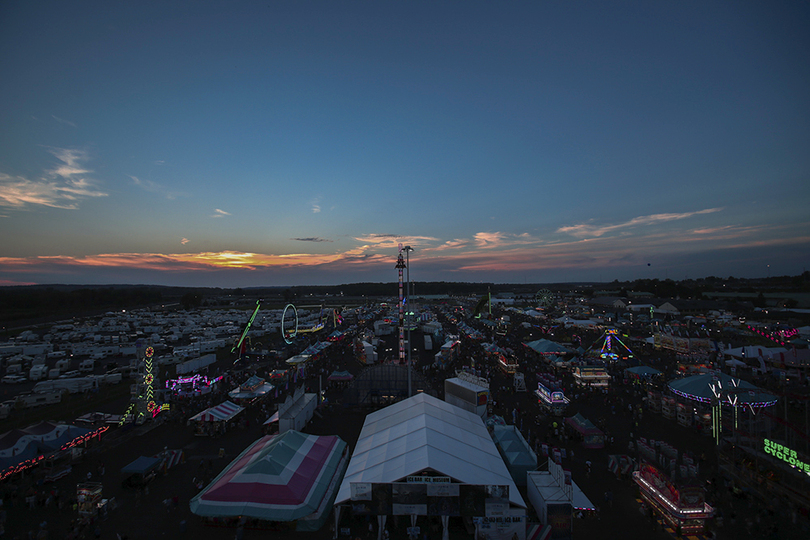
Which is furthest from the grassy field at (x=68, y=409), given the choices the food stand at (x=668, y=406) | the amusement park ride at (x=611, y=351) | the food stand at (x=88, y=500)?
the amusement park ride at (x=611, y=351)

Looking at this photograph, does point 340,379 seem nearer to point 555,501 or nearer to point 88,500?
point 88,500

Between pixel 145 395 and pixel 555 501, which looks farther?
pixel 145 395

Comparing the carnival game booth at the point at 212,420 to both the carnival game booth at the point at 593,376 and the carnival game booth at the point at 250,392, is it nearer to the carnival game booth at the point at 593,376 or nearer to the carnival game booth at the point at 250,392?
the carnival game booth at the point at 250,392

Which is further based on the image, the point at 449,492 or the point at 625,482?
the point at 625,482

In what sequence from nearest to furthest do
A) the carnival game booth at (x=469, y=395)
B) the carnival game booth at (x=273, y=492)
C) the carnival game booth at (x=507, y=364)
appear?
the carnival game booth at (x=273, y=492) < the carnival game booth at (x=469, y=395) < the carnival game booth at (x=507, y=364)

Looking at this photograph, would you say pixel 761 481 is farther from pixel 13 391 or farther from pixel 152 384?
pixel 13 391

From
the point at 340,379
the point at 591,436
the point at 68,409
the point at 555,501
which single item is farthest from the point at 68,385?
the point at 591,436

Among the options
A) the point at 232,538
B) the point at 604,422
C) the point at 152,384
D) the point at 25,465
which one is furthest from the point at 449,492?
the point at 152,384
